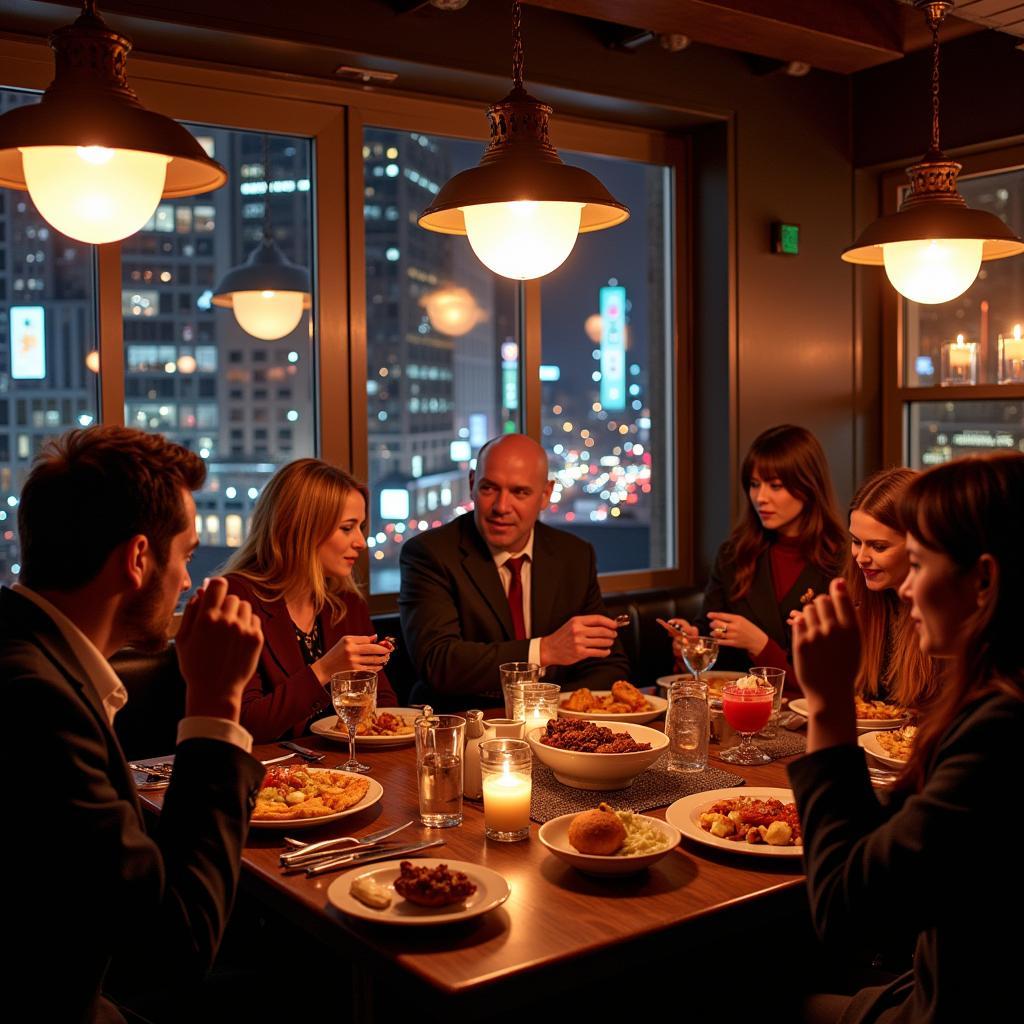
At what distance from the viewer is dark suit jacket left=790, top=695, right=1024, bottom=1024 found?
4.33 ft

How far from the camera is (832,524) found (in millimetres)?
3740

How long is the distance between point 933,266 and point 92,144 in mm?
1873

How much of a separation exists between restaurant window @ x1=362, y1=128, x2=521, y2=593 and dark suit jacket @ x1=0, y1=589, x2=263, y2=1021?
97.5 inches

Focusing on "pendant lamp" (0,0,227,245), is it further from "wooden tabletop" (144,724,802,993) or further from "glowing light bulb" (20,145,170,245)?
"wooden tabletop" (144,724,802,993)

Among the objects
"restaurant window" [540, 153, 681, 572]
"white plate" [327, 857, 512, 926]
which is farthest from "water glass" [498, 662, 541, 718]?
"restaurant window" [540, 153, 681, 572]

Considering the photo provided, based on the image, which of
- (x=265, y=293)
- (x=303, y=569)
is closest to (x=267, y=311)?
(x=265, y=293)

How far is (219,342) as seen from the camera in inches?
149

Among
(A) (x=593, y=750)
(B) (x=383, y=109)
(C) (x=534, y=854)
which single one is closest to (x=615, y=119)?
(B) (x=383, y=109)

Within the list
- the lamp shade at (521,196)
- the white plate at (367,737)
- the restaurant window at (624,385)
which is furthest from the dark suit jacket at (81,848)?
the restaurant window at (624,385)

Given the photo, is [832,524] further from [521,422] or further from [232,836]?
[232,836]

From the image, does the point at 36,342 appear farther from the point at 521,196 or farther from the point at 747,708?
the point at 747,708

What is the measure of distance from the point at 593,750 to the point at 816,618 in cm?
71

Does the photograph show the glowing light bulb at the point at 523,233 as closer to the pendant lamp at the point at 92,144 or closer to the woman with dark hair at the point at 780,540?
the pendant lamp at the point at 92,144

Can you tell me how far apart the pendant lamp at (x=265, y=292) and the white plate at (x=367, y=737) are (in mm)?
1518
